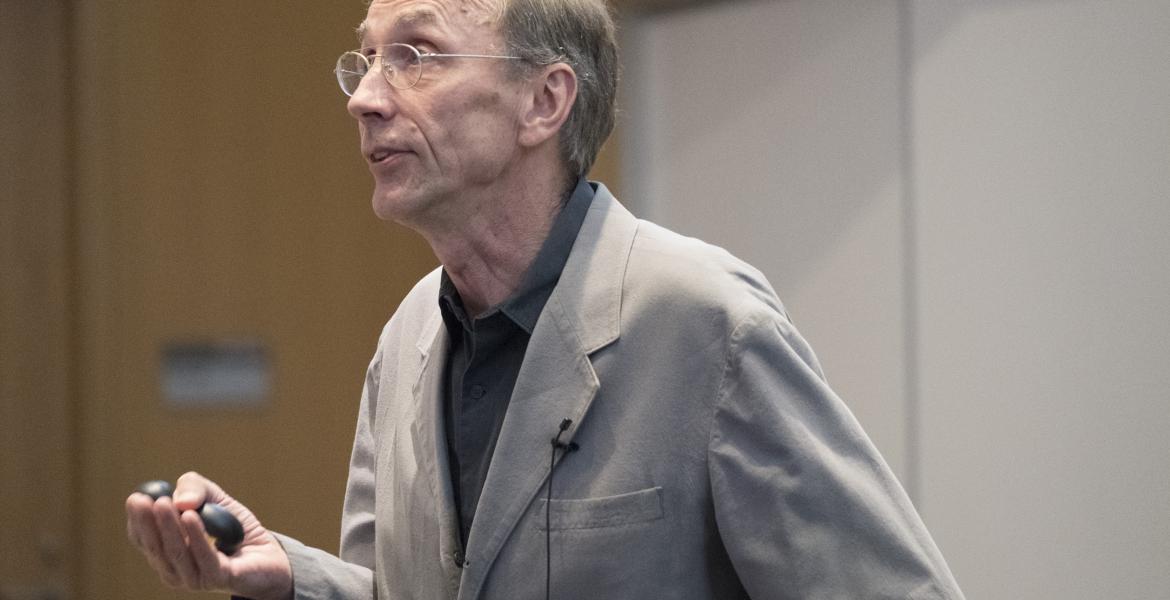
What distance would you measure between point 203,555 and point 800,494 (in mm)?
665

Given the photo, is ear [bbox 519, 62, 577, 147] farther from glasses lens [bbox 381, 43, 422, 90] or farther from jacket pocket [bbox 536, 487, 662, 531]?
jacket pocket [bbox 536, 487, 662, 531]

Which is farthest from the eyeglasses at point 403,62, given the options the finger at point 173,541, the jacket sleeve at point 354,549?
the finger at point 173,541

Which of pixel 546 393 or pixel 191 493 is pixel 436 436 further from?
pixel 191 493

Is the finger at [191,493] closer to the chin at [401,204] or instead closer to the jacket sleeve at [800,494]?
the chin at [401,204]

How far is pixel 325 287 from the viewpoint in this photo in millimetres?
3723

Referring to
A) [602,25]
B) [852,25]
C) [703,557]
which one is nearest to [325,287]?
[852,25]

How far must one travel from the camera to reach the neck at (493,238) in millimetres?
1589

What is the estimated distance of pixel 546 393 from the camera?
1.49 metres

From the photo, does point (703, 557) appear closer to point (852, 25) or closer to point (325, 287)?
point (852, 25)

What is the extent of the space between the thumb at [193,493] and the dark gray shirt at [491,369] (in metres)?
0.29

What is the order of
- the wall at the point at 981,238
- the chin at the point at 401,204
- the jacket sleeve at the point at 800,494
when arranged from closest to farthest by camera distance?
the jacket sleeve at the point at 800,494, the chin at the point at 401,204, the wall at the point at 981,238

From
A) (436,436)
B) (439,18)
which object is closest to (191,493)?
(436,436)

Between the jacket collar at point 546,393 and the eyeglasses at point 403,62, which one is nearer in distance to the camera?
the jacket collar at point 546,393

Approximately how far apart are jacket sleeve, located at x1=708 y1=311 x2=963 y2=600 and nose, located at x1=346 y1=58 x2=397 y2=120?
20.1 inches
